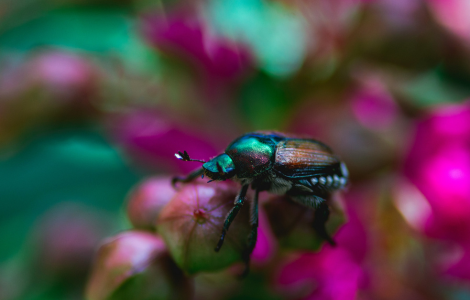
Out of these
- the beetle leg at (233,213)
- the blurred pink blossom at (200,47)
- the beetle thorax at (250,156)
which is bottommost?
the beetle leg at (233,213)

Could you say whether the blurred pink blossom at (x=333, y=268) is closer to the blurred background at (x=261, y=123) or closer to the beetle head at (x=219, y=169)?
the blurred background at (x=261, y=123)

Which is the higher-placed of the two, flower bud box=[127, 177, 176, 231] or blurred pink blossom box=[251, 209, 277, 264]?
flower bud box=[127, 177, 176, 231]

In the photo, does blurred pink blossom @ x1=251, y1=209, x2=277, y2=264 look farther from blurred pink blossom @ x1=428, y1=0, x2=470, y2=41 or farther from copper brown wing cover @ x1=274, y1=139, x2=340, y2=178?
blurred pink blossom @ x1=428, y1=0, x2=470, y2=41

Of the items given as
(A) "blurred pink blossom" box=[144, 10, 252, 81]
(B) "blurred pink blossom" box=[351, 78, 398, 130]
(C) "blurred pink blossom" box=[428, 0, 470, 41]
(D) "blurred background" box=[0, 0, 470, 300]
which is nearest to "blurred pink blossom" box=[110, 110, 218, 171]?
(D) "blurred background" box=[0, 0, 470, 300]

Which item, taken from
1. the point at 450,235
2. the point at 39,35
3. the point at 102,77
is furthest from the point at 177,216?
the point at 39,35

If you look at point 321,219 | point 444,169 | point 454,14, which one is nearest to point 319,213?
point 321,219

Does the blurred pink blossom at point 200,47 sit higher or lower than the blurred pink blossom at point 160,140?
higher

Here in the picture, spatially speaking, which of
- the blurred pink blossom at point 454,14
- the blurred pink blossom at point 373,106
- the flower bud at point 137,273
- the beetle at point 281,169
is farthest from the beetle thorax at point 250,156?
the blurred pink blossom at point 454,14
